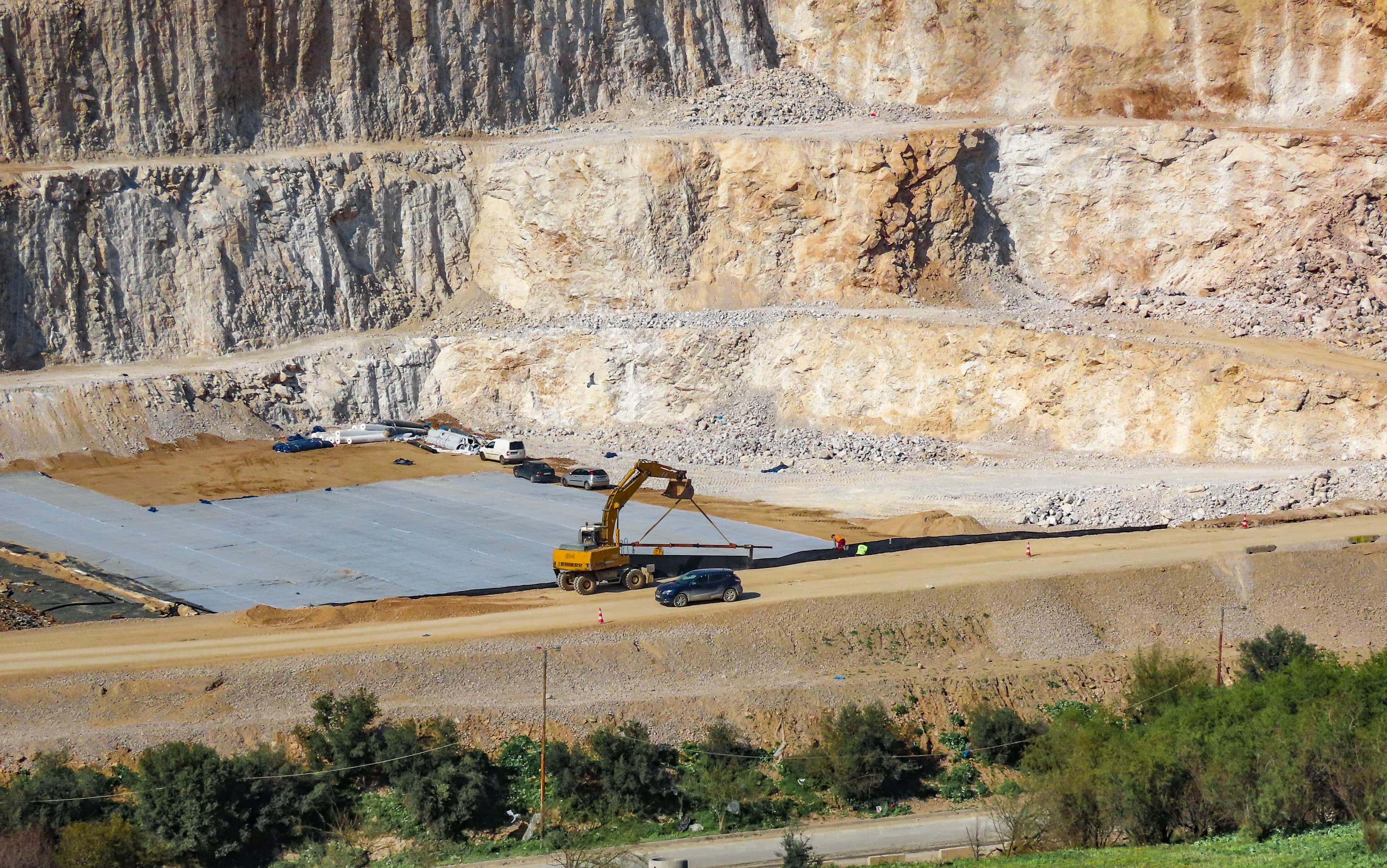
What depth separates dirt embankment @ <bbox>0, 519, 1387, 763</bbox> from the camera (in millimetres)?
30766

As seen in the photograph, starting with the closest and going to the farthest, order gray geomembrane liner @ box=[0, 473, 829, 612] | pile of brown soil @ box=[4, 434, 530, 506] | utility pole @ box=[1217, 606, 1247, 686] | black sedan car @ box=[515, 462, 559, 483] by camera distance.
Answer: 1. utility pole @ box=[1217, 606, 1247, 686]
2. gray geomembrane liner @ box=[0, 473, 829, 612]
3. pile of brown soil @ box=[4, 434, 530, 506]
4. black sedan car @ box=[515, 462, 559, 483]

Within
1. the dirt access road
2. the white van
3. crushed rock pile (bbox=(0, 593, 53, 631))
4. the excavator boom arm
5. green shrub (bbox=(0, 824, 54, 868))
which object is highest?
the excavator boom arm

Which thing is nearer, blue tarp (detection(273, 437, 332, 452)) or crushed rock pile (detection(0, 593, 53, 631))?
crushed rock pile (detection(0, 593, 53, 631))

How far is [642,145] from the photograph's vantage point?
2411 inches

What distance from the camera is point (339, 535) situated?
43594 mm

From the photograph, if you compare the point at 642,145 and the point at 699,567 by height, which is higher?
the point at 642,145

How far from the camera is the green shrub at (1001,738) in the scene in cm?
3191

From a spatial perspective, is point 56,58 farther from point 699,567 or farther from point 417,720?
point 417,720

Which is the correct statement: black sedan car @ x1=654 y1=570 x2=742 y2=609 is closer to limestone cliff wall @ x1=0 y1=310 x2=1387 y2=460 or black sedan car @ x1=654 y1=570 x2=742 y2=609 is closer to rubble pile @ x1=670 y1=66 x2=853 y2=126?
limestone cliff wall @ x1=0 y1=310 x2=1387 y2=460

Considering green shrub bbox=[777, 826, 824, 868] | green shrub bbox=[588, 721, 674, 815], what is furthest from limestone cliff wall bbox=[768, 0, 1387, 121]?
green shrub bbox=[777, 826, 824, 868]

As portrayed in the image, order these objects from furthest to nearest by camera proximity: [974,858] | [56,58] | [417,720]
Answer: [56,58] < [417,720] < [974,858]

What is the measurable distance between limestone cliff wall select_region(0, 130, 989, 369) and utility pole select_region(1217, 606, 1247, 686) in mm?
23527

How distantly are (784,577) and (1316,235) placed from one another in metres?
28.0

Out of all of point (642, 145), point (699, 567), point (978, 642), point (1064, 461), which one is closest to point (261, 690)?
point (699, 567)
